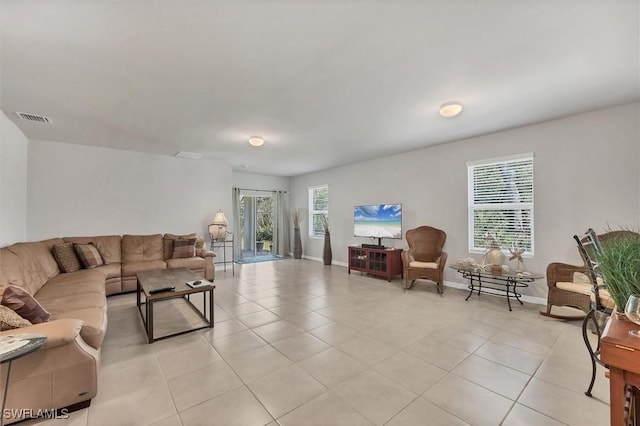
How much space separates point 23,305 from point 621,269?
137 inches

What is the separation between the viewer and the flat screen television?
214 inches

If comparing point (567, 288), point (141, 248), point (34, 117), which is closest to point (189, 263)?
point (141, 248)

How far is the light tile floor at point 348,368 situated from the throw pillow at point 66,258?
0.84m

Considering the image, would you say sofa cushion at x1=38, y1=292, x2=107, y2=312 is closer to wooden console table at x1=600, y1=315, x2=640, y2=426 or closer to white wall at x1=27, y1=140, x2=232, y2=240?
white wall at x1=27, y1=140, x2=232, y2=240

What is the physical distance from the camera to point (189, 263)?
488cm

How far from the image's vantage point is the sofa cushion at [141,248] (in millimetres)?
4711

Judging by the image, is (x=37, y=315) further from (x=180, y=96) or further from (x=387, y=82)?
(x=387, y=82)

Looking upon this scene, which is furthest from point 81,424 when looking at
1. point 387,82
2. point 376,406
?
point 387,82

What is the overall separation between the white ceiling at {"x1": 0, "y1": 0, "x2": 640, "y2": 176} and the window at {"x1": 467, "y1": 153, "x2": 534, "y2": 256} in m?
0.64

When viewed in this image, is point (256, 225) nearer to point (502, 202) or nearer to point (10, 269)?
point (10, 269)

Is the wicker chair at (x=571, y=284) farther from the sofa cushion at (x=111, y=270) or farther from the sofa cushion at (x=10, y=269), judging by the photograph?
the sofa cushion at (x=111, y=270)

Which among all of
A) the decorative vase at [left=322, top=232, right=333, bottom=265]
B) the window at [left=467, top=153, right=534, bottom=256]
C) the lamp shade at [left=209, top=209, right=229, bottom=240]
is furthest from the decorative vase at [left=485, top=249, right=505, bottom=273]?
the lamp shade at [left=209, top=209, right=229, bottom=240]

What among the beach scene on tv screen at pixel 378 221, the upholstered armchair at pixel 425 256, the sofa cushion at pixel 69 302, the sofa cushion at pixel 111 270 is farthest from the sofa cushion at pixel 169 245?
the upholstered armchair at pixel 425 256

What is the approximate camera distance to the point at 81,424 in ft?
5.17
